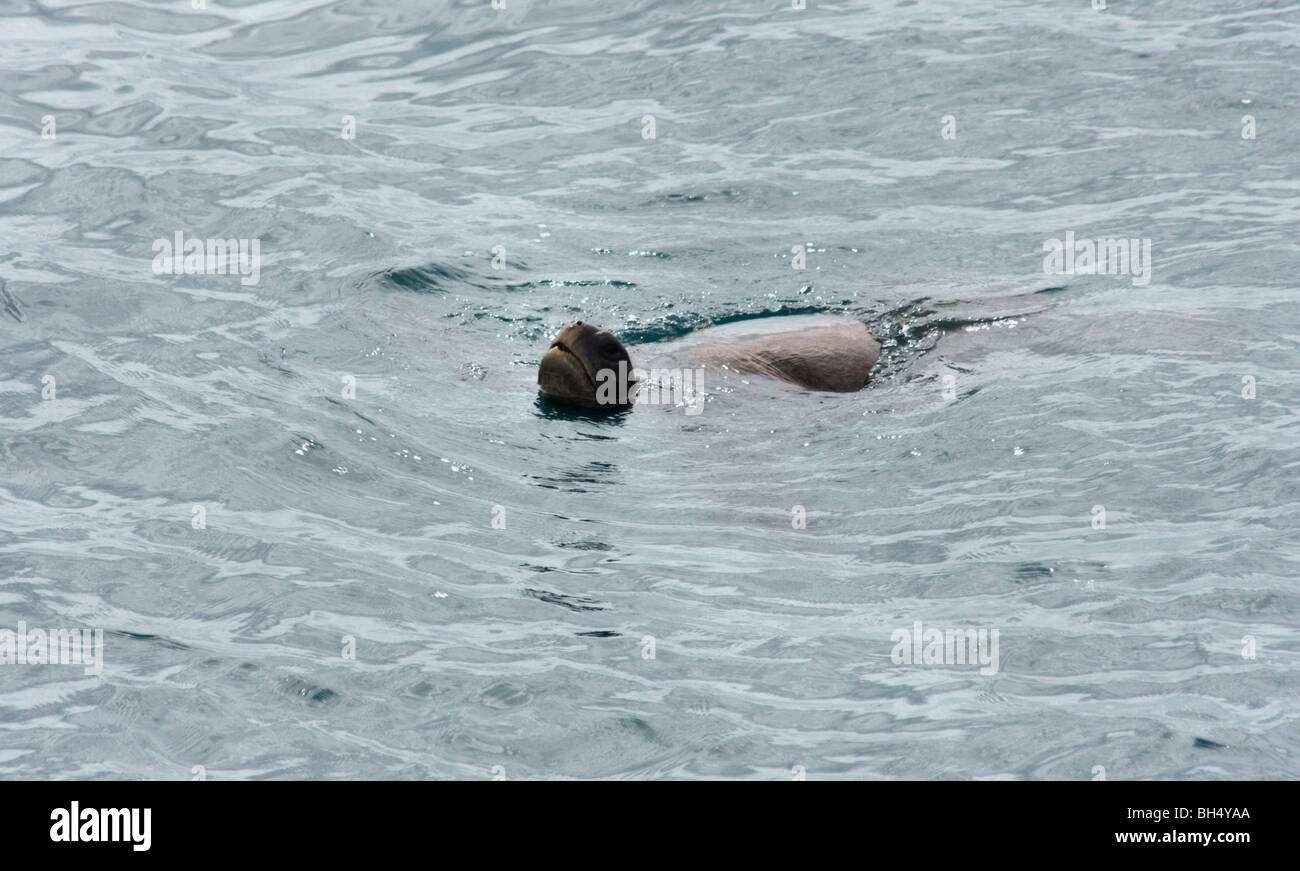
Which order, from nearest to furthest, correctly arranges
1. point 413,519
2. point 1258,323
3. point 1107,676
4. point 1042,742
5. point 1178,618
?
point 1042,742 < point 1107,676 < point 1178,618 < point 413,519 < point 1258,323

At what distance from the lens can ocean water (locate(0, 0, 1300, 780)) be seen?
15.8 feet

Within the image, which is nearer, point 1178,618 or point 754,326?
point 1178,618

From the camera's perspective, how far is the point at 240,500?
6.46m

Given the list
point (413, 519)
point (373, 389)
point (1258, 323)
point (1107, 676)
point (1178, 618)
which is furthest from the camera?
point (1258, 323)

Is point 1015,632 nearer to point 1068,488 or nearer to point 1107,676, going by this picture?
point 1107,676

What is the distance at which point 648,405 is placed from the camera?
7.82 m

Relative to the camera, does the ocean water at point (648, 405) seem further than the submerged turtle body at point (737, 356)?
No

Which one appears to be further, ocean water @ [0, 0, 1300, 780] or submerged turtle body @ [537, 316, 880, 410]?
submerged turtle body @ [537, 316, 880, 410]

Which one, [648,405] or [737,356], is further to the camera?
[737,356]

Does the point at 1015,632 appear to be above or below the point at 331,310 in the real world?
below

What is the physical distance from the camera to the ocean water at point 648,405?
482 cm

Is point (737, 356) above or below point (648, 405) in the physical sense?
above

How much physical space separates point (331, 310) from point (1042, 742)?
6011 mm

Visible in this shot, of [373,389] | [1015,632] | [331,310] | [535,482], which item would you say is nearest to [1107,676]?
[1015,632]
